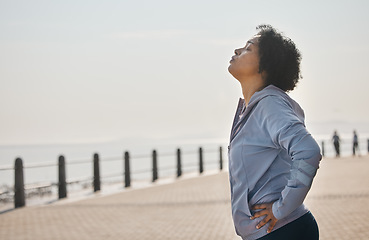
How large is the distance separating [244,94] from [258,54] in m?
0.21

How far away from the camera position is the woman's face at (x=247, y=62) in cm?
265

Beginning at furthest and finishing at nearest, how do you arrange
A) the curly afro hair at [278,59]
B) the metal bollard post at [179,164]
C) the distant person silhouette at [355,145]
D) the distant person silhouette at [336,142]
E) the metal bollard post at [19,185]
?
the distant person silhouette at [355,145]
the distant person silhouette at [336,142]
the metal bollard post at [179,164]
the metal bollard post at [19,185]
the curly afro hair at [278,59]

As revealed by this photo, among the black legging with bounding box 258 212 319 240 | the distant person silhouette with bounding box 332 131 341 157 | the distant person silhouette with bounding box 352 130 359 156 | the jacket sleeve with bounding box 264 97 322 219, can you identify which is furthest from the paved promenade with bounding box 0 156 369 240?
the distant person silhouette with bounding box 352 130 359 156

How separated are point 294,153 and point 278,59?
21.2 inches

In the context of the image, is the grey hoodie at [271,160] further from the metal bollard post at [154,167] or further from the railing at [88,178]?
the metal bollard post at [154,167]

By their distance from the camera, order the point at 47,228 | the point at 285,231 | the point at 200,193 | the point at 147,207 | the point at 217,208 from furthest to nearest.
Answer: the point at 200,193, the point at 147,207, the point at 217,208, the point at 47,228, the point at 285,231

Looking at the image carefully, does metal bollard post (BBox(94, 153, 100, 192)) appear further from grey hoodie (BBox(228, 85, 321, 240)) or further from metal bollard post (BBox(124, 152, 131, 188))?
grey hoodie (BBox(228, 85, 321, 240))

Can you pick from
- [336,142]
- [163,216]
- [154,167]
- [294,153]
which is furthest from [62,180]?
[336,142]

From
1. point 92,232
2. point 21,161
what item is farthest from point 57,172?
point 92,232

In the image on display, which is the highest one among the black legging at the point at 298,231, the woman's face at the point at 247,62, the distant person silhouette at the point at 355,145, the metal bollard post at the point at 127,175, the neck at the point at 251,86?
the woman's face at the point at 247,62

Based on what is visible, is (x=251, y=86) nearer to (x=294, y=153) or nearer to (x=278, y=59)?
(x=278, y=59)

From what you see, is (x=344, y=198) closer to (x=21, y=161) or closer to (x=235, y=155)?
(x=21, y=161)

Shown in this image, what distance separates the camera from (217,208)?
39.2 ft

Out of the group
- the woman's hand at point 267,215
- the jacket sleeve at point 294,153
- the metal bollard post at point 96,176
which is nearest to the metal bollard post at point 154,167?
the metal bollard post at point 96,176
